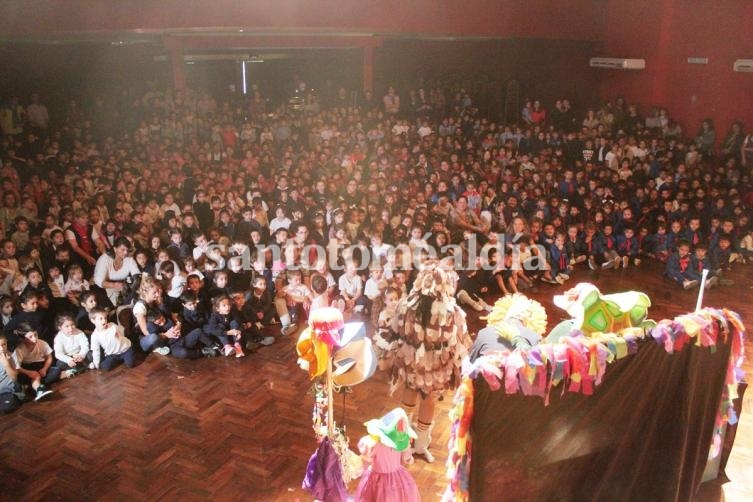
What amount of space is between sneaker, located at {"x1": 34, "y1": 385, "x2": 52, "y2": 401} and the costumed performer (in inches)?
114

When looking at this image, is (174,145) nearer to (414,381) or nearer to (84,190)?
(84,190)

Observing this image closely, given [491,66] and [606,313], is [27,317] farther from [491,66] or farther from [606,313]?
[491,66]

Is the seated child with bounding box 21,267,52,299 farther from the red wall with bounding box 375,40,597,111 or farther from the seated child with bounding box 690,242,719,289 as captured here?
the red wall with bounding box 375,40,597,111

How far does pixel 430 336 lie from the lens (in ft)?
13.1

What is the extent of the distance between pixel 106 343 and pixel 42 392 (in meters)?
0.62

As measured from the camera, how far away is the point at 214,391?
17.1ft

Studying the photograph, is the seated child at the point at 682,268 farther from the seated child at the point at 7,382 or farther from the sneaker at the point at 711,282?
the seated child at the point at 7,382

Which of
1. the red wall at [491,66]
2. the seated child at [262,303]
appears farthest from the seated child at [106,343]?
the red wall at [491,66]

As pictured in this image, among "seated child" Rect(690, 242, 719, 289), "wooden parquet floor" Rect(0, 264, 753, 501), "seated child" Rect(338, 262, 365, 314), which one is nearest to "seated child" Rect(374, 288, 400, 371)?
"wooden parquet floor" Rect(0, 264, 753, 501)

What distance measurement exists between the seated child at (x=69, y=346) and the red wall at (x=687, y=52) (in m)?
11.6

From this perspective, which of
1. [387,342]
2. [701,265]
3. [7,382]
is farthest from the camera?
[701,265]

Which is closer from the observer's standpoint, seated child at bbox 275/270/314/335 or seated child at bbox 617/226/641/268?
seated child at bbox 275/270/314/335

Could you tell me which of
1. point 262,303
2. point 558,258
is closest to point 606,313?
point 262,303

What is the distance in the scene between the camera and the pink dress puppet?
133 inches
